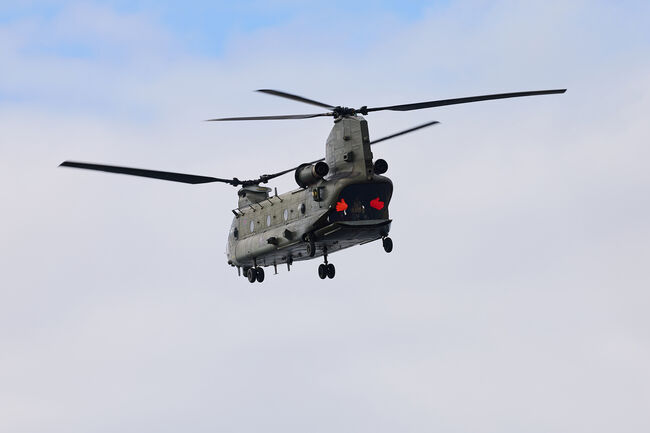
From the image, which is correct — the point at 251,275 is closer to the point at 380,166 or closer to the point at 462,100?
the point at 380,166

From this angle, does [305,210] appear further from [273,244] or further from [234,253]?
[234,253]

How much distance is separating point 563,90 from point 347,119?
34.8 feet

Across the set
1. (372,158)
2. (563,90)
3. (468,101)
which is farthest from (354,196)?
(563,90)

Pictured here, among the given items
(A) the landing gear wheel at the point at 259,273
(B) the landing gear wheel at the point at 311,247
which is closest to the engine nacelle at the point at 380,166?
(B) the landing gear wheel at the point at 311,247

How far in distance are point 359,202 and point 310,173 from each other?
10.3 feet

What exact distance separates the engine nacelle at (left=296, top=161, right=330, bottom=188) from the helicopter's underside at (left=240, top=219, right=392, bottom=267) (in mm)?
2495

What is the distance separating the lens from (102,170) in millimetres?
61250

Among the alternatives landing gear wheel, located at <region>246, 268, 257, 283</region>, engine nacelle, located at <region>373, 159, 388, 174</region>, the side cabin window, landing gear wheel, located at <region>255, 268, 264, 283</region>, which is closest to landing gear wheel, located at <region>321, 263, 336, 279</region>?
the side cabin window

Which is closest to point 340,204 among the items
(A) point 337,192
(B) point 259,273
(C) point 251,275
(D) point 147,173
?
(A) point 337,192

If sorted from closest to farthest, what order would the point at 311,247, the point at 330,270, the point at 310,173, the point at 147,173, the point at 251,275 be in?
the point at 310,173 < the point at 311,247 < the point at 147,173 < the point at 330,270 < the point at 251,275

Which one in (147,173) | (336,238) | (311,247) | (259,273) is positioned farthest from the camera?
(259,273)

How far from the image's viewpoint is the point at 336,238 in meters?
61.8

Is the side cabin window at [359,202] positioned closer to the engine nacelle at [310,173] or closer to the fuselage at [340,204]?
the fuselage at [340,204]

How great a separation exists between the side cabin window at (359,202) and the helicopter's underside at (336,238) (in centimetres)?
31
